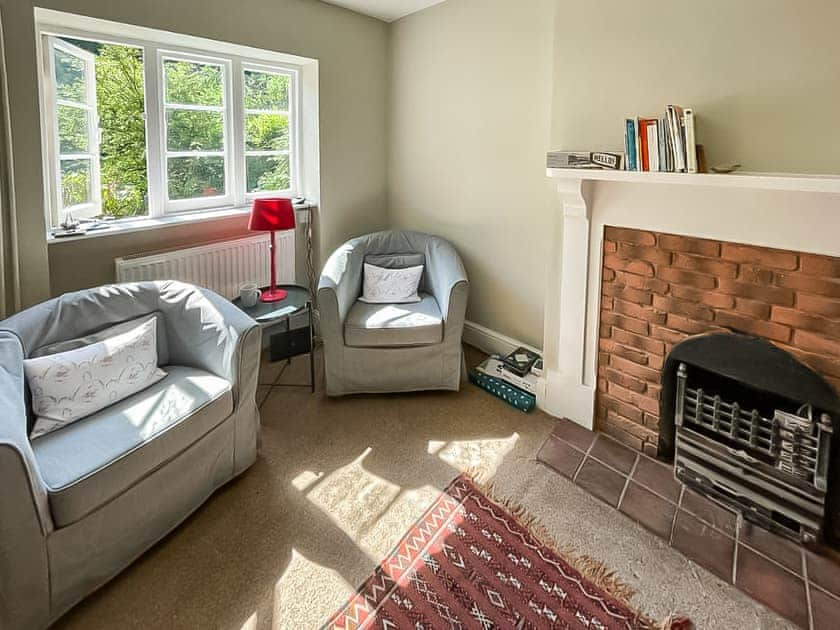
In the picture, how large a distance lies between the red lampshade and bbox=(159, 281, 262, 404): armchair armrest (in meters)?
0.70

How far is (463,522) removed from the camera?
82.1 inches

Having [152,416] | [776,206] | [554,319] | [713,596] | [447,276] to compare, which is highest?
[776,206]

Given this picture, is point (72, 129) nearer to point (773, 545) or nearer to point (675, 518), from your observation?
point (675, 518)

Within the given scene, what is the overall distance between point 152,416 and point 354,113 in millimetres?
2665

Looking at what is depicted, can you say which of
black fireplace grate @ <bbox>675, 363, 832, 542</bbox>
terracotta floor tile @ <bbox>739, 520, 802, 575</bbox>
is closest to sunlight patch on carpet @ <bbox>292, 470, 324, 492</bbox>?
black fireplace grate @ <bbox>675, 363, 832, 542</bbox>

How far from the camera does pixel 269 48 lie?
3.16 metres

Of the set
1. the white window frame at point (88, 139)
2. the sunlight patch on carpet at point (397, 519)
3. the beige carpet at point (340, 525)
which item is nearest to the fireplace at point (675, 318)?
the beige carpet at point (340, 525)

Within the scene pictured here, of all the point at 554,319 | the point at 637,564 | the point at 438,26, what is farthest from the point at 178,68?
the point at 637,564

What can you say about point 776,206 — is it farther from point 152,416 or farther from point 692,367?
point 152,416

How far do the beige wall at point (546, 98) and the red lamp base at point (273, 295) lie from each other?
1292 mm

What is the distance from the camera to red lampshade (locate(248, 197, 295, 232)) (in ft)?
9.84

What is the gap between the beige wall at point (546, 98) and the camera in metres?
1.83

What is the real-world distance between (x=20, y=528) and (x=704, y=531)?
2359 mm

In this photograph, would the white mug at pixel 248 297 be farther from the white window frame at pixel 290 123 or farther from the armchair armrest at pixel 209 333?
the white window frame at pixel 290 123
